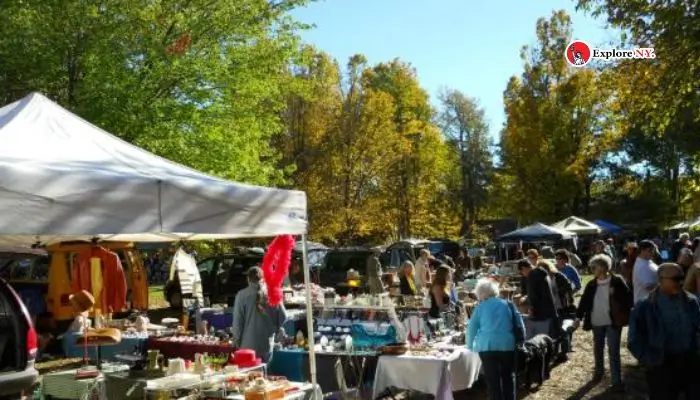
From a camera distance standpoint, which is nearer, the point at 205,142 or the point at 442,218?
the point at 205,142

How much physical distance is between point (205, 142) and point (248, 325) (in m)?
8.09

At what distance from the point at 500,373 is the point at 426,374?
772mm

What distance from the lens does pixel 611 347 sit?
818 centimetres

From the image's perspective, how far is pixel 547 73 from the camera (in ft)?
107

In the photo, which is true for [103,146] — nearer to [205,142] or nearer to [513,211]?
[205,142]

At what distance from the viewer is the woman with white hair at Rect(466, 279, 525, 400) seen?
646 cm

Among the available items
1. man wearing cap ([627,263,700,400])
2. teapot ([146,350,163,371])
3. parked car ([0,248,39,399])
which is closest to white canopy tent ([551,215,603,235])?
man wearing cap ([627,263,700,400])

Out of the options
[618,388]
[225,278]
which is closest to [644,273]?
[618,388]

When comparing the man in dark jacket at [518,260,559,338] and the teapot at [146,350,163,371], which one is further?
the man in dark jacket at [518,260,559,338]

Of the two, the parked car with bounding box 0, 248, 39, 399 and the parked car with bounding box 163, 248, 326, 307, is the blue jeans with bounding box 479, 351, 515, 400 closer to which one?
the parked car with bounding box 0, 248, 39, 399

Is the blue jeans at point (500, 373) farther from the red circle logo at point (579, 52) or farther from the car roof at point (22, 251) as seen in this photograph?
the red circle logo at point (579, 52)

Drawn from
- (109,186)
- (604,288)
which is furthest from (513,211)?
(109,186)

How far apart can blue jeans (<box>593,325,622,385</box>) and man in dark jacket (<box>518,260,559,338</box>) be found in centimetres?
75

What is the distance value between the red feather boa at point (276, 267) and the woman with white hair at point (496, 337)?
2186 mm
